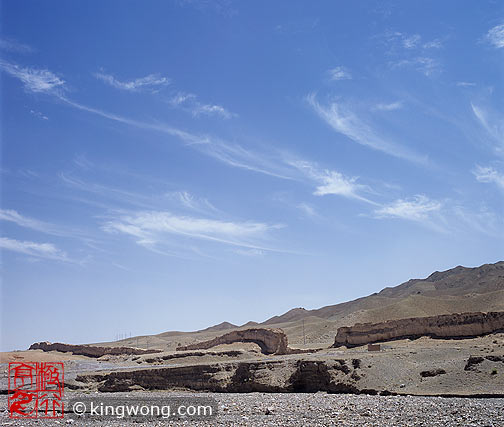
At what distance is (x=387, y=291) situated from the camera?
506ft

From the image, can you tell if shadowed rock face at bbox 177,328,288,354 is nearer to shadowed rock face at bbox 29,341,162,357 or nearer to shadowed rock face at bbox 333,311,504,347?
shadowed rock face at bbox 333,311,504,347

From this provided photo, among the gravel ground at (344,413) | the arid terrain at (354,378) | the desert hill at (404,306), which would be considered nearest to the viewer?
the gravel ground at (344,413)

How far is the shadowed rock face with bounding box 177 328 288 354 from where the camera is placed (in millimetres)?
48750

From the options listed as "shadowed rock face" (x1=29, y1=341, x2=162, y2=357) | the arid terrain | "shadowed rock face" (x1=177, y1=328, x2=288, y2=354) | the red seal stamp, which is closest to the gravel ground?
the arid terrain

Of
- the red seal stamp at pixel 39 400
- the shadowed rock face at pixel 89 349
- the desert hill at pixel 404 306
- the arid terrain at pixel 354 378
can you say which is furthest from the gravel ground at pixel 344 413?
the desert hill at pixel 404 306

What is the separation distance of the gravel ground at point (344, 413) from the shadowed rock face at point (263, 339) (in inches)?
986

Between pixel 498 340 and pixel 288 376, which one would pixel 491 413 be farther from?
pixel 498 340

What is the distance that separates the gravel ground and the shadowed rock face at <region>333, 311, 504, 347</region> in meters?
22.7

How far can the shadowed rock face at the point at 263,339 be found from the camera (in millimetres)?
48750

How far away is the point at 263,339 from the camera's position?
52.0m

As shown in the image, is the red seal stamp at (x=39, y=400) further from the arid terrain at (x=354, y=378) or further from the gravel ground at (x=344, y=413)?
the arid terrain at (x=354, y=378)

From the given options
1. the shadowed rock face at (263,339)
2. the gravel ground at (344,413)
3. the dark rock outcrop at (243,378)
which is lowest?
the gravel ground at (344,413)

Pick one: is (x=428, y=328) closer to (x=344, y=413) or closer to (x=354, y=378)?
(x=354, y=378)

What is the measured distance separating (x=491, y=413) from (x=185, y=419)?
11.1 metres
